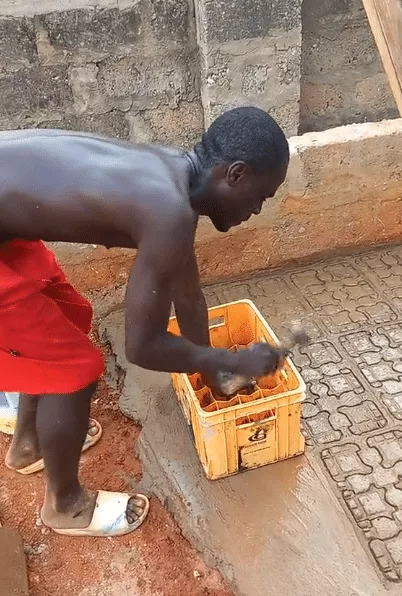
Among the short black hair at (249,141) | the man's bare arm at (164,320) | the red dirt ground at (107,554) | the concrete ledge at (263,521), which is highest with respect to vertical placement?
the short black hair at (249,141)

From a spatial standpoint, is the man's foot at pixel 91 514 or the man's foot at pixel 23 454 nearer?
the man's foot at pixel 91 514

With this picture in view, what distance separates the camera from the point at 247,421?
2242 millimetres

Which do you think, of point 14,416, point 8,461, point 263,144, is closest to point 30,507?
point 8,461

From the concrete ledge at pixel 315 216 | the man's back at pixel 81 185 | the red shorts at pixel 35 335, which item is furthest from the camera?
the concrete ledge at pixel 315 216

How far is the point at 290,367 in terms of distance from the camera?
2.29m

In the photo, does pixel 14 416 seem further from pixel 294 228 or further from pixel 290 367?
pixel 294 228

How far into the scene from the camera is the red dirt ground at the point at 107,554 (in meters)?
2.11

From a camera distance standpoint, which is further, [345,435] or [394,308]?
[394,308]

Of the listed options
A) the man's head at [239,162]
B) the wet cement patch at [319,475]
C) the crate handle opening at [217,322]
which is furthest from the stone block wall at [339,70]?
the man's head at [239,162]

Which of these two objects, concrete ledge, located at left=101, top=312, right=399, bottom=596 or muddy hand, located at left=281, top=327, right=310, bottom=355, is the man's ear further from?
concrete ledge, located at left=101, top=312, right=399, bottom=596

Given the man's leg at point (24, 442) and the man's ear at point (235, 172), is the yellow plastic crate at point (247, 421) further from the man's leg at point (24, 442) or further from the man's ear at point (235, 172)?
the man's ear at point (235, 172)

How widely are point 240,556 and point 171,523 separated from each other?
295mm

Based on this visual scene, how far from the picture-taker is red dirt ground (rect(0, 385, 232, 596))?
2111 millimetres

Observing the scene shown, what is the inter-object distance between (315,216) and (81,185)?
1899 mm
